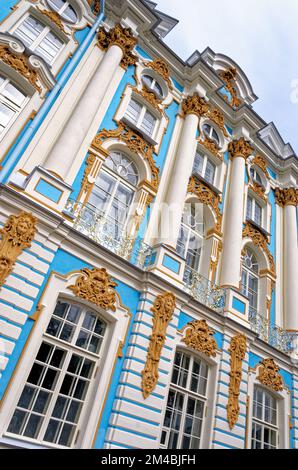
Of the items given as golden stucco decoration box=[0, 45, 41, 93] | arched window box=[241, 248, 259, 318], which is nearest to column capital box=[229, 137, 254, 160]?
arched window box=[241, 248, 259, 318]

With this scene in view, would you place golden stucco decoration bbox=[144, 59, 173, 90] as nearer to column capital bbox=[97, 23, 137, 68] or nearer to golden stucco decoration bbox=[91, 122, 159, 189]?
column capital bbox=[97, 23, 137, 68]

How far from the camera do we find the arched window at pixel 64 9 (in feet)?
34.7

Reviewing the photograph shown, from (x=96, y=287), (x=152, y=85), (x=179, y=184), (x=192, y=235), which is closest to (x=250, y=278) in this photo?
(x=192, y=235)

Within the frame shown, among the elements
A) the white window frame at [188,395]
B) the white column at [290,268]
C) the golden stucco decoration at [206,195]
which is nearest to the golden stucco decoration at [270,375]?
the white column at [290,268]

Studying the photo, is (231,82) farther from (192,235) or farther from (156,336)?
(156,336)

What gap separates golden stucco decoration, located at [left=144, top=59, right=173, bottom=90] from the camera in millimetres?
12220

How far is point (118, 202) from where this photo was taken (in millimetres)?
9688

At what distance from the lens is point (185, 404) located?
8.41 m

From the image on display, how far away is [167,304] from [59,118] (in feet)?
16.9

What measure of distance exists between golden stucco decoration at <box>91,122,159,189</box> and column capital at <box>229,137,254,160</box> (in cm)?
418

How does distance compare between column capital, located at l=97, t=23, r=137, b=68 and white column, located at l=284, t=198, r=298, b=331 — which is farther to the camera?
white column, located at l=284, t=198, r=298, b=331
